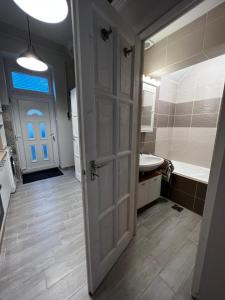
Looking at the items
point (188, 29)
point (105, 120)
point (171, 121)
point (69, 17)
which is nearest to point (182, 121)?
point (171, 121)

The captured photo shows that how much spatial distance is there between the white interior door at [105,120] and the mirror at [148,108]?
93cm

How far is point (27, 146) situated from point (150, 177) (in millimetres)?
3175

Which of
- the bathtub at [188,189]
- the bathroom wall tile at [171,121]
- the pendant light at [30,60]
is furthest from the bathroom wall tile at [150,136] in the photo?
the pendant light at [30,60]

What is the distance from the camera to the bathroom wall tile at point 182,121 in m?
2.65

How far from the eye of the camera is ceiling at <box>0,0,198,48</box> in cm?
94

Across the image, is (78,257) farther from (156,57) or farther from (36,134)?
(36,134)

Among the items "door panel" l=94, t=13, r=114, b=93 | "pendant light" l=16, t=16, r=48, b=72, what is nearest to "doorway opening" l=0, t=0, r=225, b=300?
"door panel" l=94, t=13, r=114, b=93

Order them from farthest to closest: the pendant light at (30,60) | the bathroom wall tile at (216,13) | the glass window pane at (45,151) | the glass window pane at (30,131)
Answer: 1. the glass window pane at (45,151)
2. the glass window pane at (30,131)
3. the pendant light at (30,60)
4. the bathroom wall tile at (216,13)

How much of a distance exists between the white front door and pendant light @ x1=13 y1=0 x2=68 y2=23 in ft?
8.14

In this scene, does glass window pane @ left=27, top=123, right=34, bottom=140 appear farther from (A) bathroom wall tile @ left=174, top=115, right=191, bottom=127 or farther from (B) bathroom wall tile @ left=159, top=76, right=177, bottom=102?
(A) bathroom wall tile @ left=174, top=115, right=191, bottom=127

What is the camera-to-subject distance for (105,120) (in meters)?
0.91

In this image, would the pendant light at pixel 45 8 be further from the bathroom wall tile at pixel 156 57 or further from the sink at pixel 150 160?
the sink at pixel 150 160

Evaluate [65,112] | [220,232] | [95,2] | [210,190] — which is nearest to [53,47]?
[65,112]

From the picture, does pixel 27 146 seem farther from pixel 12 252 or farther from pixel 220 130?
pixel 220 130
